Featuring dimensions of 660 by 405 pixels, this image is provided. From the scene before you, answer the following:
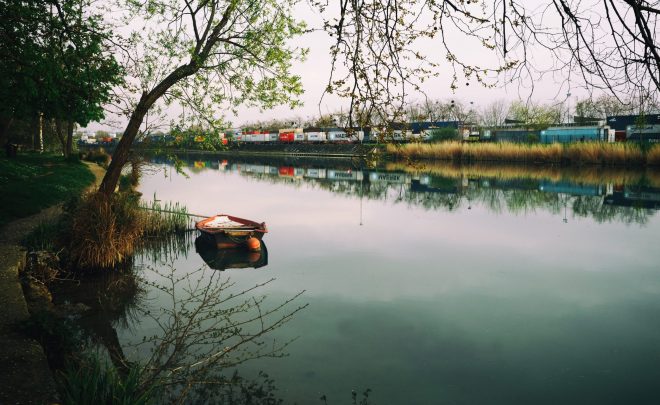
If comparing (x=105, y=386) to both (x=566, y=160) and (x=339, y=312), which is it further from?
(x=566, y=160)

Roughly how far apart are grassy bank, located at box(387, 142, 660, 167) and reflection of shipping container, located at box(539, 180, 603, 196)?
8.18m

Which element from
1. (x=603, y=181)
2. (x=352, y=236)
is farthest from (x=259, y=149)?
(x=352, y=236)

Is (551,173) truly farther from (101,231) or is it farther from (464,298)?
(101,231)

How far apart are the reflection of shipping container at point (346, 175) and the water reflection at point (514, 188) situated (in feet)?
0.28

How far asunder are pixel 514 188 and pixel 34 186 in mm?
24650

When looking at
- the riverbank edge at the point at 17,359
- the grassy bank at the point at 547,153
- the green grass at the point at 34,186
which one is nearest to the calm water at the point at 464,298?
the riverbank edge at the point at 17,359

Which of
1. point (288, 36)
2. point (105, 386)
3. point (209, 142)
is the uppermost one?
point (288, 36)

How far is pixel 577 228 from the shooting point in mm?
17828

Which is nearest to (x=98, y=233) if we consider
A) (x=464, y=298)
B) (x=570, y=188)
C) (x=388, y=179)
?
(x=464, y=298)

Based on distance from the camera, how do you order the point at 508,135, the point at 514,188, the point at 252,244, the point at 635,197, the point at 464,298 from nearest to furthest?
the point at 464,298 < the point at 252,244 < the point at 635,197 < the point at 514,188 < the point at 508,135

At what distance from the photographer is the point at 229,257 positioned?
13.5m

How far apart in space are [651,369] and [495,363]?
7.26 feet

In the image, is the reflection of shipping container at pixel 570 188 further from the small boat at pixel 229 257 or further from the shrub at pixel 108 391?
the shrub at pixel 108 391

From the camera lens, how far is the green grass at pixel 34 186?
13.1 metres
